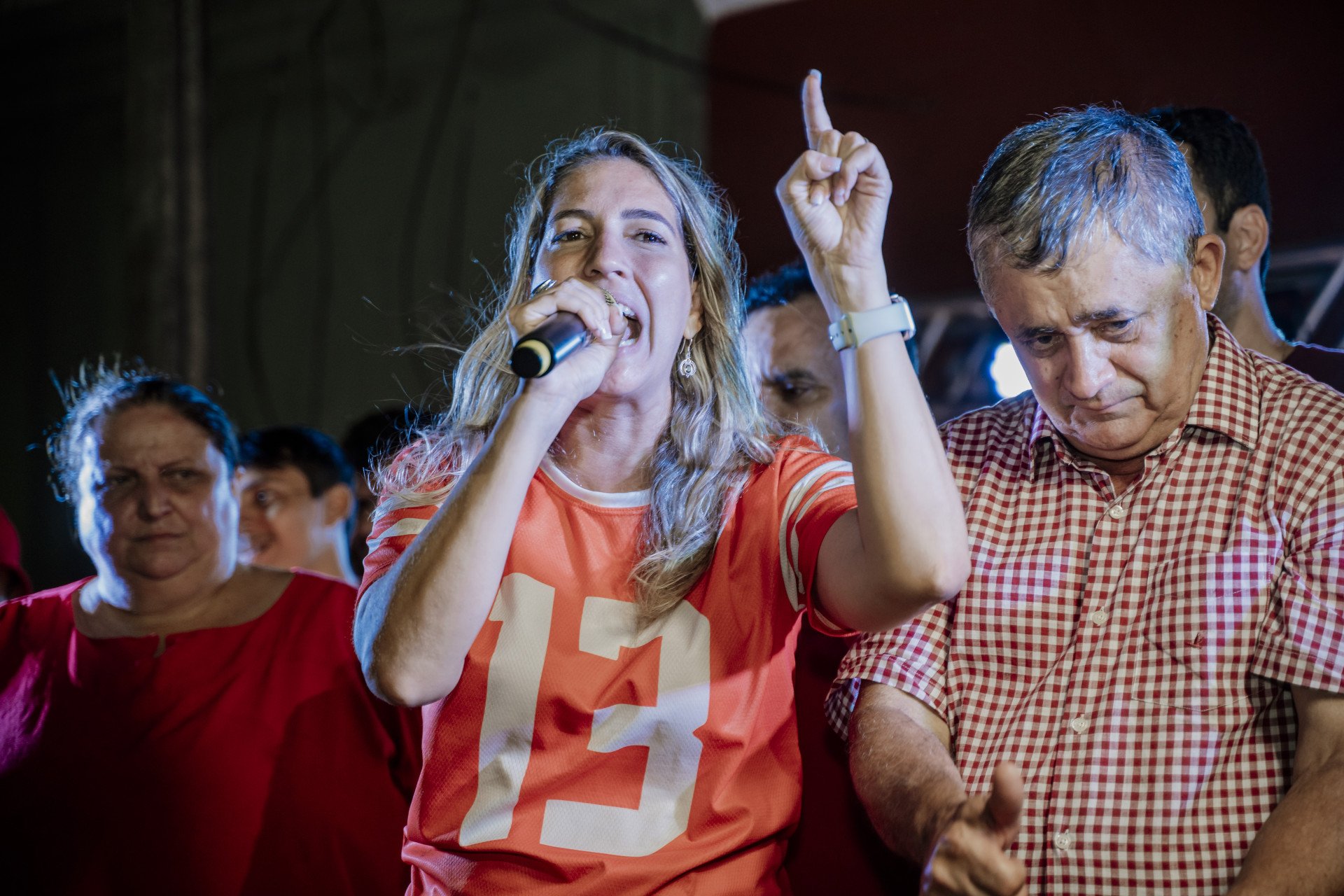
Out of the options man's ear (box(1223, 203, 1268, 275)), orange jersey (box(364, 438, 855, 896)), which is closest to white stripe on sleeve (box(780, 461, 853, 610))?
orange jersey (box(364, 438, 855, 896))

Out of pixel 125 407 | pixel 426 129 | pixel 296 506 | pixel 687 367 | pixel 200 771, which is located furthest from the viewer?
pixel 426 129

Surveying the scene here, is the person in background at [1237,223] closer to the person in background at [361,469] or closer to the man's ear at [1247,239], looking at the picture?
the man's ear at [1247,239]

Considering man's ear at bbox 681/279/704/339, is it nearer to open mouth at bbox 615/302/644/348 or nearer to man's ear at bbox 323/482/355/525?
open mouth at bbox 615/302/644/348

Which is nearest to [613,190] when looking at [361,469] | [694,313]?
[694,313]

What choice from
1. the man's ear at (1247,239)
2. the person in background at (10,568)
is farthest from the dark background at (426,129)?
the man's ear at (1247,239)

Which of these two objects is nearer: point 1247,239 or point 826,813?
point 826,813

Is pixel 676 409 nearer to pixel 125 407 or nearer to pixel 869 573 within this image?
pixel 869 573

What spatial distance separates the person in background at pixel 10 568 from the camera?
2.81 m

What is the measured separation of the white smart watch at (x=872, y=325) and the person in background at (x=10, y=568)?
2.35m

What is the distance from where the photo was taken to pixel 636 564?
1583 mm

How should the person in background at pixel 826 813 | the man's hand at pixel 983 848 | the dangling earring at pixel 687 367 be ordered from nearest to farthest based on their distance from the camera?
the man's hand at pixel 983 848 < the person in background at pixel 826 813 < the dangling earring at pixel 687 367

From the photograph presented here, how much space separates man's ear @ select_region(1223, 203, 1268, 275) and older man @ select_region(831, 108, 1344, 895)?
0.74 meters

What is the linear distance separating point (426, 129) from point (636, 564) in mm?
5453

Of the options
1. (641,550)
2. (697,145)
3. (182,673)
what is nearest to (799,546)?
(641,550)
